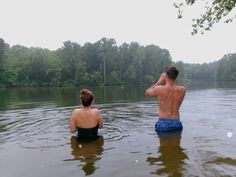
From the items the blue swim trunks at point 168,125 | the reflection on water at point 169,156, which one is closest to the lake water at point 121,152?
the reflection on water at point 169,156

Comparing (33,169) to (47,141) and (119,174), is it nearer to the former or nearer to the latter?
(119,174)

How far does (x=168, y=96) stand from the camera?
884cm

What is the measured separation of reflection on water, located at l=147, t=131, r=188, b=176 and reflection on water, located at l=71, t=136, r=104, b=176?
1.25m

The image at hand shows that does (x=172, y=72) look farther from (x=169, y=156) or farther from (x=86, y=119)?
(x=86, y=119)

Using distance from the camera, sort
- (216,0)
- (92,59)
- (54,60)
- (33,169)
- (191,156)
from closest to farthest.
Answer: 1. (33,169)
2. (191,156)
3. (216,0)
4. (54,60)
5. (92,59)

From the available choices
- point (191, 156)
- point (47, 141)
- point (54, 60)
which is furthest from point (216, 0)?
point (54, 60)

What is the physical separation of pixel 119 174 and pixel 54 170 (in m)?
1.37

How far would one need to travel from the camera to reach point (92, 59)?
397ft

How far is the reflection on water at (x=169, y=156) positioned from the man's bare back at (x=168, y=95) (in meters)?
0.62

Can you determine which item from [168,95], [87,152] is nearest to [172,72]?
[168,95]

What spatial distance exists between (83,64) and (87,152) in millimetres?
109592

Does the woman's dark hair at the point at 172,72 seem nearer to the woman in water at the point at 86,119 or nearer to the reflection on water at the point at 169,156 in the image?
the reflection on water at the point at 169,156

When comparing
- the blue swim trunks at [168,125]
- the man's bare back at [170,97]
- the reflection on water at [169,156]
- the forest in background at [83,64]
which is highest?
the forest in background at [83,64]

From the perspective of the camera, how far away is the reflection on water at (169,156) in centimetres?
645
